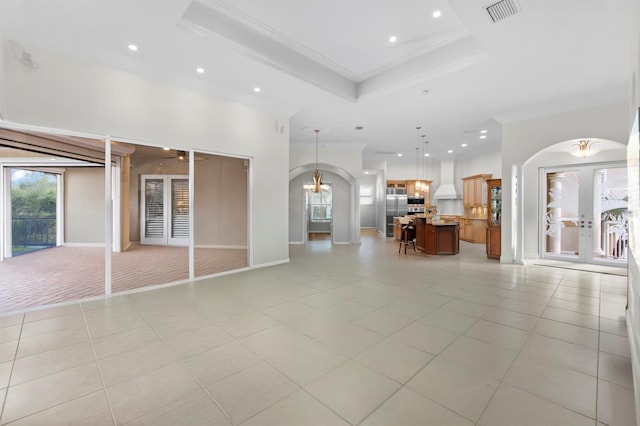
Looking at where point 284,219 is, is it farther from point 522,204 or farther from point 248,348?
point 522,204

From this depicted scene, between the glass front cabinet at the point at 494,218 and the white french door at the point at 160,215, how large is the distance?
322 inches

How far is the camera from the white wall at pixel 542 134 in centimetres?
553

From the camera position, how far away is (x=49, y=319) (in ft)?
11.1

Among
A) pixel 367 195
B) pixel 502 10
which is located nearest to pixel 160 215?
pixel 502 10

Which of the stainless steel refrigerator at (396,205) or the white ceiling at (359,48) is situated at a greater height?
the white ceiling at (359,48)

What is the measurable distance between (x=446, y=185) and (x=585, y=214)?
253 inches

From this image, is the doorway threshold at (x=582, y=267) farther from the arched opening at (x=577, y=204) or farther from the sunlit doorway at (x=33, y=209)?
the sunlit doorway at (x=33, y=209)

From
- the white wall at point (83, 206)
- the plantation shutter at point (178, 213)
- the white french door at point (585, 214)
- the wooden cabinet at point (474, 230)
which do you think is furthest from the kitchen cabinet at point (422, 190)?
the white wall at point (83, 206)

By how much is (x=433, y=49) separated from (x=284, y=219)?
4357 millimetres

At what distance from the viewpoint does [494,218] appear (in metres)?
7.79

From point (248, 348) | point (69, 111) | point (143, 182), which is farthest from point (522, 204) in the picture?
point (143, 182)

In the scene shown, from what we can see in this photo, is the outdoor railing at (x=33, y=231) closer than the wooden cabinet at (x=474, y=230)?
Yes

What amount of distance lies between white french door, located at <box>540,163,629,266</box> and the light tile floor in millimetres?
2447

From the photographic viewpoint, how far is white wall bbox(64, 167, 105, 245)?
7484 millimetres
